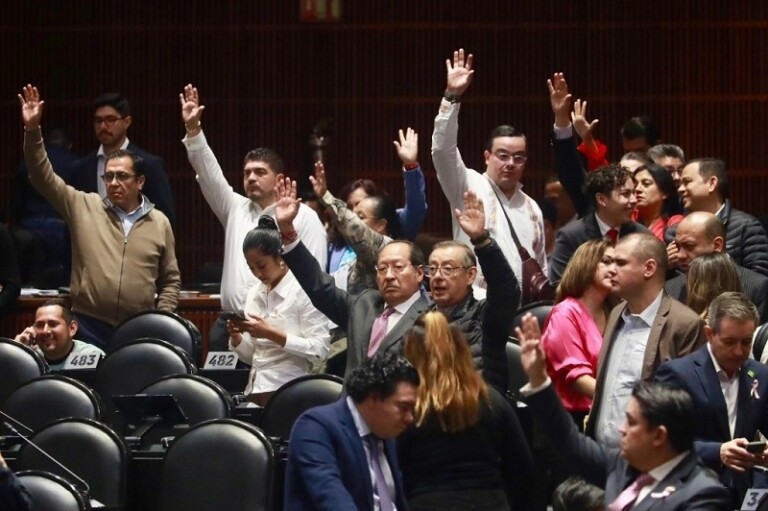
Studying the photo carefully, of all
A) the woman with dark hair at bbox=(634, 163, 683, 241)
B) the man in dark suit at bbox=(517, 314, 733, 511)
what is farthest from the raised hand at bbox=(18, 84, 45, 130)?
the man in dark suit at bbox=(517, 314, 733, 511)

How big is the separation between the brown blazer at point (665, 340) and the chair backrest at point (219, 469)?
114 cm

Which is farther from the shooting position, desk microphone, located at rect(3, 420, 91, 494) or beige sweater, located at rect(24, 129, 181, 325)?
beige sweater, located at rect(24, 129, 181, 325)

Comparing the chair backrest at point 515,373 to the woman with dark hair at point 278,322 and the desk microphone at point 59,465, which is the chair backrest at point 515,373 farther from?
the desk microphone at point 59,465

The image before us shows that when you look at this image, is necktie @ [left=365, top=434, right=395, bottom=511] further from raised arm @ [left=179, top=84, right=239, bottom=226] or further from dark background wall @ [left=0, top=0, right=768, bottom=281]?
dark background wall @ [left=0, top=0, right=768, bottom=281]

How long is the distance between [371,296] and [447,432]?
1.10m

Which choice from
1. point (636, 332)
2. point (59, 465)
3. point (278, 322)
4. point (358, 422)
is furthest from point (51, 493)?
point (636, 332)

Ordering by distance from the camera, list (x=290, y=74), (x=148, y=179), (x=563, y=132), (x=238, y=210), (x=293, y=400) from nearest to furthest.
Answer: (x=293, y=400) → (x=563, y=132) → (x=238, y=210) → (x=148, y=179) → (x=290, y=74)

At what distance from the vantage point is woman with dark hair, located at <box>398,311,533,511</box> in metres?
5.04

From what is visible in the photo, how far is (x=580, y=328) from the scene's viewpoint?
18.9ft

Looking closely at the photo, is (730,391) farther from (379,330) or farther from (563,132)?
(563,132)

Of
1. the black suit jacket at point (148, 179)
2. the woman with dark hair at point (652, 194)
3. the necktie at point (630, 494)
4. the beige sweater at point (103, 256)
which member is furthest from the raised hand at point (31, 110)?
the necktie at point (630, 494)

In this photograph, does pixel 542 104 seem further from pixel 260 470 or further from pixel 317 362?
pixel 260 470

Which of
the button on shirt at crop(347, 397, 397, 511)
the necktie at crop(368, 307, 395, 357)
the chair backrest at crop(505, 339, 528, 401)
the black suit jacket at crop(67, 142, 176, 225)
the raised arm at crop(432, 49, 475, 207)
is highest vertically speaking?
the raised arm at crop(432, 49, 475, 207)

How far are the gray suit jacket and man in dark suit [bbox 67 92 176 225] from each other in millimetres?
2066
